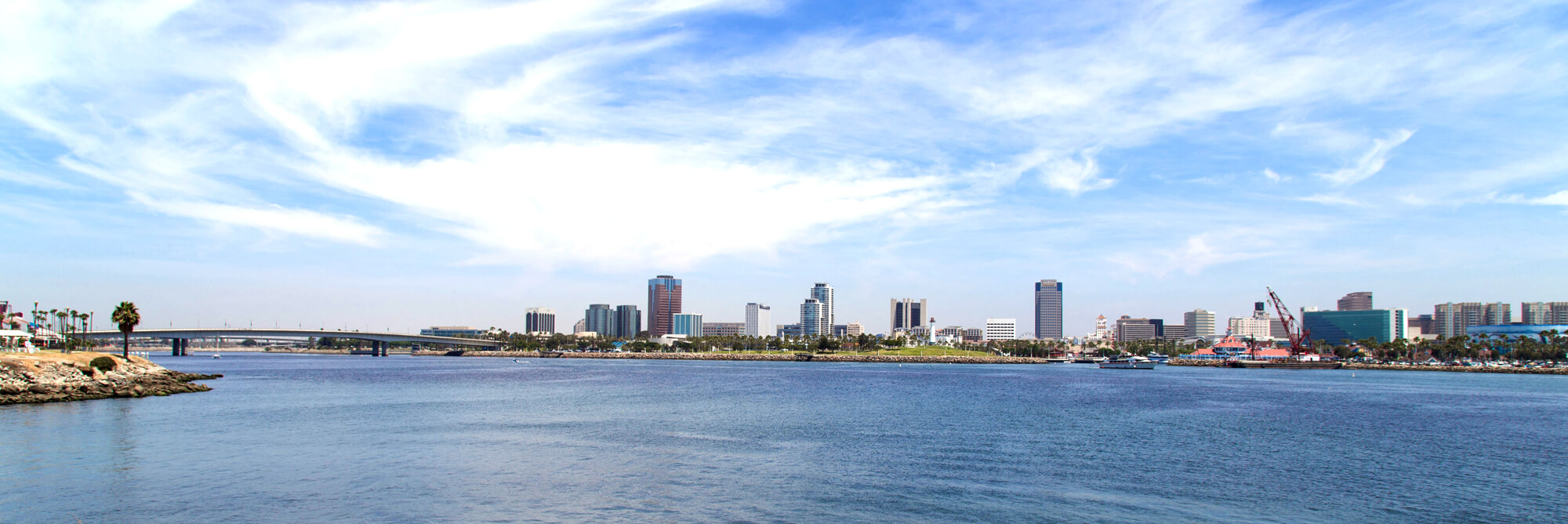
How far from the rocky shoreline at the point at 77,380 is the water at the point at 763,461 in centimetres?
480

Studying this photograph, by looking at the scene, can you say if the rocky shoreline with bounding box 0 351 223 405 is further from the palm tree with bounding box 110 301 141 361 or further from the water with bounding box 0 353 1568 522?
the palm tree with bounding box 110 301 141 361

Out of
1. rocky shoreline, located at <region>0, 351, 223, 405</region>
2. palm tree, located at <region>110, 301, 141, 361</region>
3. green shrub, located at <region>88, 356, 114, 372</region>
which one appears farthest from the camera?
palm tree, located at <region>110, 301, 141, 361</region>

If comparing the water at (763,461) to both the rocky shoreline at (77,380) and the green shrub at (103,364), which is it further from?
the green shrub at (103,364)

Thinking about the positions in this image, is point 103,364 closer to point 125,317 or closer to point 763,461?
point 125,317

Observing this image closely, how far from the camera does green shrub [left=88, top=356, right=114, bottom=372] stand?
8344 centimetres

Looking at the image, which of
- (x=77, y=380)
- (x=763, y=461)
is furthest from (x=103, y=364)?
(x=763, y=461)

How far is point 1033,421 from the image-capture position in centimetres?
6644

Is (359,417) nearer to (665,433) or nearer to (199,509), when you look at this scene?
(665,433)

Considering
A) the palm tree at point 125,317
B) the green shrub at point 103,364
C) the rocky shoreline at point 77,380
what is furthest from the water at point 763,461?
the palm tree at point 125,317

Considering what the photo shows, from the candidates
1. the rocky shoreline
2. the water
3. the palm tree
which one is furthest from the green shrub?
the palm tree

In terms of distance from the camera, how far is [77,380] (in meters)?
77.1

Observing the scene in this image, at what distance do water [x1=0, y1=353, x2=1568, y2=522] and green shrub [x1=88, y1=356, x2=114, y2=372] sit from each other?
8255 mm

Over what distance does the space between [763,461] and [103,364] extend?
77.8 meters

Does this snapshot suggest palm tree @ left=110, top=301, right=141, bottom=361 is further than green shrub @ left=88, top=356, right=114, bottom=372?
Yes
